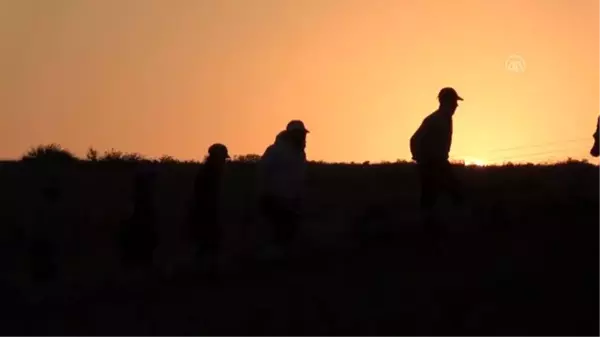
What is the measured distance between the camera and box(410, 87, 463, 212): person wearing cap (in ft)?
53.8

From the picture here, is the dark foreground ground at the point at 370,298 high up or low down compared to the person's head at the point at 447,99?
down

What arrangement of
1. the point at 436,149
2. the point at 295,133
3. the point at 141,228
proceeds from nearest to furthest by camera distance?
the point at 436,149, the point at 295,133, the point at 141,228

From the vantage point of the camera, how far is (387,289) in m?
12.9

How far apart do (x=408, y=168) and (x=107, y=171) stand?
34.4 ft

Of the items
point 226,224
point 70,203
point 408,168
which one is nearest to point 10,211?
point 70,203

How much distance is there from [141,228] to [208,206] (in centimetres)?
132

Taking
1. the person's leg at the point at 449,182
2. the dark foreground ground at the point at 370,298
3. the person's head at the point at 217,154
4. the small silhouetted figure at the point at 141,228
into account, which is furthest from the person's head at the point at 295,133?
the small silhouetted figure at the point at 141,228

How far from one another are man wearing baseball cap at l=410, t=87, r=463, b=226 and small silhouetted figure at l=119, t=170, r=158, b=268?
13.2 feet

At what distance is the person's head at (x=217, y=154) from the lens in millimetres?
17766

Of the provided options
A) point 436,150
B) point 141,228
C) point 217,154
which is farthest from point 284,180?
point 141,228

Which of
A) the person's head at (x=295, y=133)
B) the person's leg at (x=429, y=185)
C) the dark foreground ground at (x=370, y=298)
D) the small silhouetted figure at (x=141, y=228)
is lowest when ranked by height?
the dark foreground ground at (x=370, y=298)

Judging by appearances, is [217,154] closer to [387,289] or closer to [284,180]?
[284,180]

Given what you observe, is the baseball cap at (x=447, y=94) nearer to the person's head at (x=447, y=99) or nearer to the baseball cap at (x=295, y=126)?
the person's head at (x=447, y=99)

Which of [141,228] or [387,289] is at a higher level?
[141,228]
